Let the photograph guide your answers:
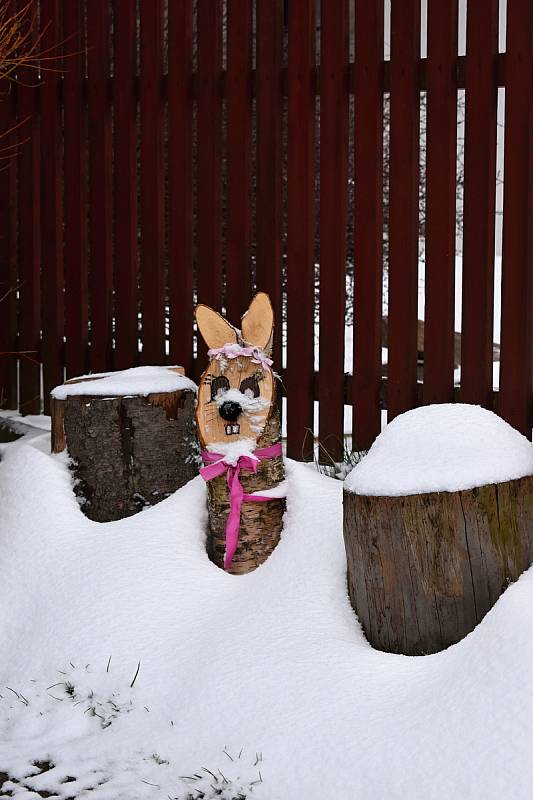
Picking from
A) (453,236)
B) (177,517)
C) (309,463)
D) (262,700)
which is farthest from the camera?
(309,463)

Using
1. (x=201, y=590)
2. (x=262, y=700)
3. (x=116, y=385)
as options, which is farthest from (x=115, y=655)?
(x=116, y=385)

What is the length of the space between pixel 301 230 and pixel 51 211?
2052 millimetres

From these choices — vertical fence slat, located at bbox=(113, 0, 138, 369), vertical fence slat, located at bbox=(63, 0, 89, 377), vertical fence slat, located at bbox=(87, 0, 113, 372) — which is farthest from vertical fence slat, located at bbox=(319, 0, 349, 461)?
vertical fence slat, located at bbox=(63, 0, 89, 377)

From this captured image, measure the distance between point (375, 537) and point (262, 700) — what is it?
0.56 m

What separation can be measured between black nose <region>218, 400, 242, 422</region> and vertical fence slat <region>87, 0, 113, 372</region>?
2681mm

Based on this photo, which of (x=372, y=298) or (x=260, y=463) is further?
(x=372, y=298)

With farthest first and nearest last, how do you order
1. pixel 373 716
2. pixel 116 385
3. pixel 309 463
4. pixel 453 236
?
pixel 309 463 → pixel 453 236 → pixel 116 385 → pixel 373 716

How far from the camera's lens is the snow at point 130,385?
4.26 metres

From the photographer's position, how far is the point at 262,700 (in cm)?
280

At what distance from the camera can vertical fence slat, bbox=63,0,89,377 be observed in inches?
241

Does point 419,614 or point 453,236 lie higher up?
point 453,236

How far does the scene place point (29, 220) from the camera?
6.51 m

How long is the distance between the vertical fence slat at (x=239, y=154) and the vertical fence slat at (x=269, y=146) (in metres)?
0.09

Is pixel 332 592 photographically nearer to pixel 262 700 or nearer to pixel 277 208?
pixel 262 700
